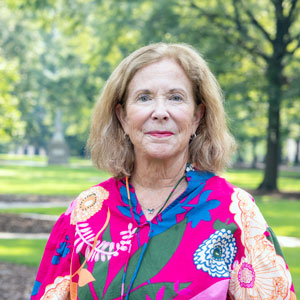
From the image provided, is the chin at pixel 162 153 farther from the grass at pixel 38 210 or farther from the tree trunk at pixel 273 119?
the tree trunk at pixel 273 119

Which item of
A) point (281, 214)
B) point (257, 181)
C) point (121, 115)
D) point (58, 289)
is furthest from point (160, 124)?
point (257, 181)

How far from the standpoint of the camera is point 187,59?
2383 millimetres

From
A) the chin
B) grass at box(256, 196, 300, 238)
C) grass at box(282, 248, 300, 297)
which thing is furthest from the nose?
grass at box(256, 196, 300, 238)

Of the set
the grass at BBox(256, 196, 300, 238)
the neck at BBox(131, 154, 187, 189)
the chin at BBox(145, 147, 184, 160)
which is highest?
the chin at BBox(145, 147, 184, 160)

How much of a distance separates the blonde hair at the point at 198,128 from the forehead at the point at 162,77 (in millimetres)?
20

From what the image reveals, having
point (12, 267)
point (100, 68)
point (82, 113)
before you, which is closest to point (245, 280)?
point (12, 267)

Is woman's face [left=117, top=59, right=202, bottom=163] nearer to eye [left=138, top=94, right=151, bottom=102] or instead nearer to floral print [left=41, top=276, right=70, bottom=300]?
eye [left=138, top=94, right=151, bottom=102]

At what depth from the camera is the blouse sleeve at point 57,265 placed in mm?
2342

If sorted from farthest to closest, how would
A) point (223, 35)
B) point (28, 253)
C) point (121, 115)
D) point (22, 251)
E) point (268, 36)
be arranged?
1. point (268, 36)
2. point (223, 35)
3. point (22, 251)
4. point (28, 253)
5. point (121, 115)

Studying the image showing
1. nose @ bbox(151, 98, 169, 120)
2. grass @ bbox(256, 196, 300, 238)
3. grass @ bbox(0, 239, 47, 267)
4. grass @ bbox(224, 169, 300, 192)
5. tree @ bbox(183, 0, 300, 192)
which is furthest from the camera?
grass @ bbox(224, 169, 300, 192)

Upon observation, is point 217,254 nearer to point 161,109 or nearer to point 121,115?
point 161,109

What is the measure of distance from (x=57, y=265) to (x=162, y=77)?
92 centimetres

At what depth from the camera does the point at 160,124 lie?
229 cm

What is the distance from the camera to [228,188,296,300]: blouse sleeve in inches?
81.9
